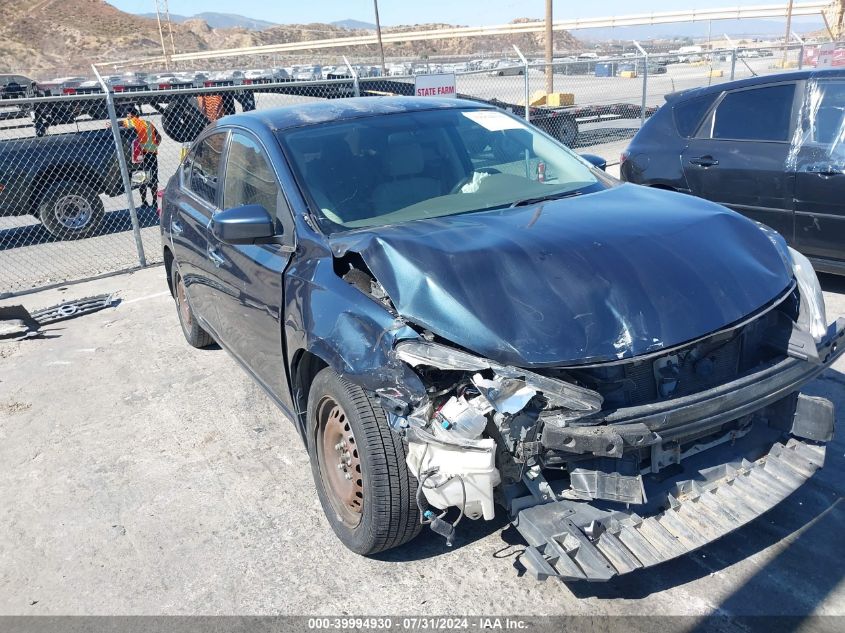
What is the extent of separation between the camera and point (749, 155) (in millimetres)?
6180

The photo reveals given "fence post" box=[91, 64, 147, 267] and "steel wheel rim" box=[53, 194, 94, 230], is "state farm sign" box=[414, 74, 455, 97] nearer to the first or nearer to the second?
"fence post" box=[91, 64, 147, 267]

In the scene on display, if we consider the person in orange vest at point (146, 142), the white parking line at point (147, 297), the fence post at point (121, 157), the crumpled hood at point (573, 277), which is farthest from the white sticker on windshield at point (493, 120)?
the person in orange vest at point (146, 142)

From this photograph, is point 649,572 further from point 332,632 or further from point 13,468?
point 13,468

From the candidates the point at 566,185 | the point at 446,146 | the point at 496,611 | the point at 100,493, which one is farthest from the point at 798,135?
the point at 100,493

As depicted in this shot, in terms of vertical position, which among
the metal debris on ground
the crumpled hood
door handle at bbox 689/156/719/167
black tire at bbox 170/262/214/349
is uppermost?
the crumpled hood

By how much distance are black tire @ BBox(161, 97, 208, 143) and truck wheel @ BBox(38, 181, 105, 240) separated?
2.11 meters

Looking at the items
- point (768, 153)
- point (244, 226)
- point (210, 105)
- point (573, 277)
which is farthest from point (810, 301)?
point (210, 105)

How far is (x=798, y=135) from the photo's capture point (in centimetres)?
590

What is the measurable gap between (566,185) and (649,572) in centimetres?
207

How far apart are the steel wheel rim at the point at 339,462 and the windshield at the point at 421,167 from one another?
2.89ft

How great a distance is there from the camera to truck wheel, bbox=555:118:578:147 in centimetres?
1408

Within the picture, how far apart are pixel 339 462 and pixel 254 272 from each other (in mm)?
1133

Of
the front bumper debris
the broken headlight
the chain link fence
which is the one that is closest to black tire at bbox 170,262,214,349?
the chain link fence

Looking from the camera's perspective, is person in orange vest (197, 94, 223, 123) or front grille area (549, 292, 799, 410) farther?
person in orange vest (197, 94, 223, 123)
